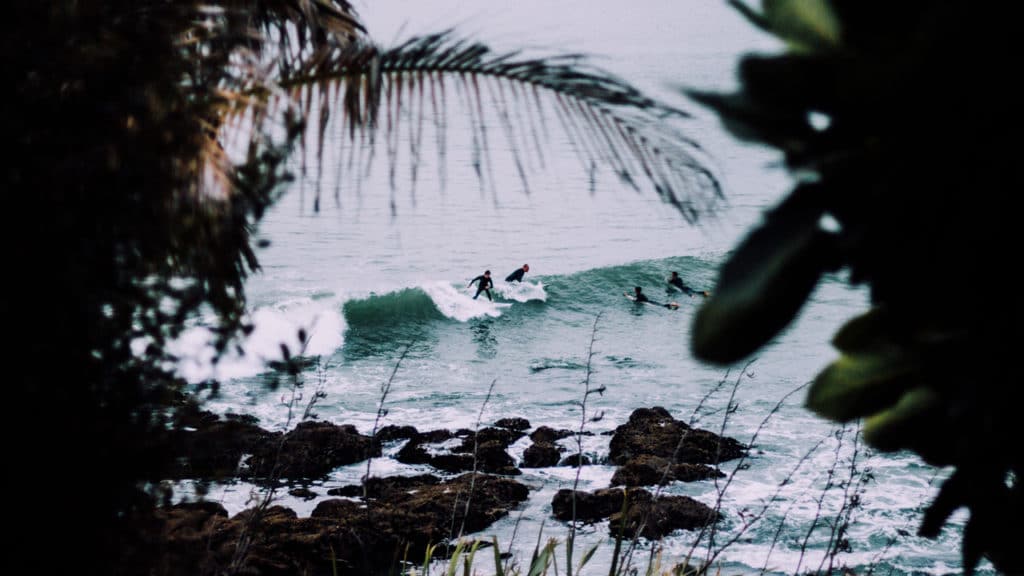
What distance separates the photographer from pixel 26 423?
7.34 feet

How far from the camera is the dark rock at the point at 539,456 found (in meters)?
13.9

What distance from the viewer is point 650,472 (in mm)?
12867

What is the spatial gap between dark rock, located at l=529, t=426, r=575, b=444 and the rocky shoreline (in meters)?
0.02

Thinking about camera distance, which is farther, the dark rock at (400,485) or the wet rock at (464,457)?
the wet rock at (464,457)

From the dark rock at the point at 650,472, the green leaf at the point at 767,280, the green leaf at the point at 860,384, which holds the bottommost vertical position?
the dark rock at the point at 650,472

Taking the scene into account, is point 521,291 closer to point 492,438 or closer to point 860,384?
point 492,438

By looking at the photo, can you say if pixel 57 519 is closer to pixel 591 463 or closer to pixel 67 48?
pixel 67 48

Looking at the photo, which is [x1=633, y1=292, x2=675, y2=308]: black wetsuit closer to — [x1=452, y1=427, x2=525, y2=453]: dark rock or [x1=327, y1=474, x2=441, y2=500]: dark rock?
[x1=452, y1=427, x2=525, y2=453]: dark rock

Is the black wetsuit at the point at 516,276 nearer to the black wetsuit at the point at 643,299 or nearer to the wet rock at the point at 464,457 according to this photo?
the black wetsuit at the point at 643,299

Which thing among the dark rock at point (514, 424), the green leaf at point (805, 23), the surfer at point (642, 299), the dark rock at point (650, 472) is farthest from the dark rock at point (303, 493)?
the surfer at point (642, 299)

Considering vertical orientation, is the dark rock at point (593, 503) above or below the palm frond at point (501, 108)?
below

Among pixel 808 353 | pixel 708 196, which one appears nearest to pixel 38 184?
pixel 708 196

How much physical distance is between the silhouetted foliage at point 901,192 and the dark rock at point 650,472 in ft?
36.6

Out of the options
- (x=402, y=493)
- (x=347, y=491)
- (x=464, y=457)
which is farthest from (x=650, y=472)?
(x=347, y=491)
